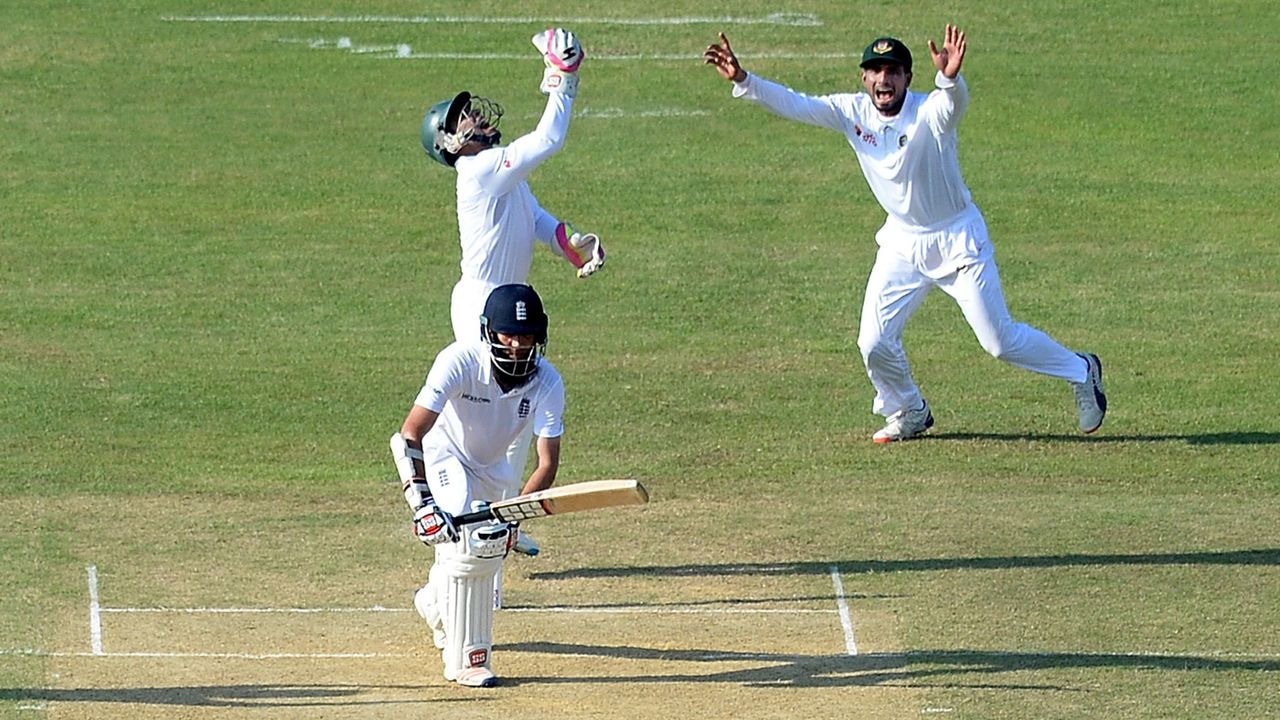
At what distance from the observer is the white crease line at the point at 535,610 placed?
1048cm

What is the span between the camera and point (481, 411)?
972 centimetres

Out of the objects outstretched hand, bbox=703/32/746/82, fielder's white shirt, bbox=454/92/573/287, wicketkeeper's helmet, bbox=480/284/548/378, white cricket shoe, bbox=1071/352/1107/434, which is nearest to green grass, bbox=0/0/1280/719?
white cricket shoe, bbox=1071/352/1107/434

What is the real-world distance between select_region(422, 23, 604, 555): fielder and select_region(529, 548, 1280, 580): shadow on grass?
0.58 meters

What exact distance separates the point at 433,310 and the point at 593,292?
4.30ft

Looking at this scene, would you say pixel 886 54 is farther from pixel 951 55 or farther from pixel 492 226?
pixel 492 226

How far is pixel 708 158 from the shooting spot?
19.4 m

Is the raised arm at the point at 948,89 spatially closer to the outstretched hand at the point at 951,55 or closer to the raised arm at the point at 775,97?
the outstretched hand at the point at 951,55

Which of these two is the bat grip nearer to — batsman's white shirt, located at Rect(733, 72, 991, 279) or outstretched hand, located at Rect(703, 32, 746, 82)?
outstretched hand, located at Rect(703, 32, 746, 82)

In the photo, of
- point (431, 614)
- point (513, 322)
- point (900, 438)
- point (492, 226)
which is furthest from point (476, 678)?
point (900, 438)

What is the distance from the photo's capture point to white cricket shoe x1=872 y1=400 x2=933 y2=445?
13.4 m

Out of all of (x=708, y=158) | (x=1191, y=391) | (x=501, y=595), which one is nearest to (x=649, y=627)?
(x=501, y=595)

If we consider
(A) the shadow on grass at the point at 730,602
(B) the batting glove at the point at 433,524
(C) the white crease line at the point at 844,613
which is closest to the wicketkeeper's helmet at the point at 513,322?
(B) the batting glove at the point at 433,524

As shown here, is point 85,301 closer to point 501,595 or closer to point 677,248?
point 677,248

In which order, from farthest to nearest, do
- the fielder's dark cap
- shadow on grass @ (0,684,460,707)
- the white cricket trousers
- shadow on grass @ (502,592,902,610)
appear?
the white cricket trousers → the fielder's dark cap → shadow on grass @ (502,592,902,610) → shadow on grass @ (0,684,460,707)
